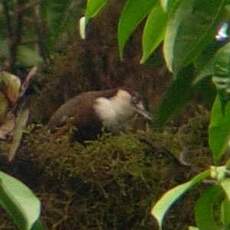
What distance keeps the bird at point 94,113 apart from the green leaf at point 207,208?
103 centimetres

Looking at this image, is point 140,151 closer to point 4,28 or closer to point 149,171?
point 149,171

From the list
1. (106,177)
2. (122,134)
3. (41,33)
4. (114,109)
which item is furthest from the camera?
(114,109)

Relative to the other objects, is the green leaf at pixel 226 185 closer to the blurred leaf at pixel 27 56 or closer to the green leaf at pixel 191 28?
the green leaf at pixel 191 28

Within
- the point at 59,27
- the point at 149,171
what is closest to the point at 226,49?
the point at 59,27

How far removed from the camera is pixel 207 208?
787 millimetres

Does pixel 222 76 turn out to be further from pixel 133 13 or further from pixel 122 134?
pixel 122 134

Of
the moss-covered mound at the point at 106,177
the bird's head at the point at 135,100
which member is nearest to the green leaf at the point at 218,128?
the moss-covered mound at the point at 106,177

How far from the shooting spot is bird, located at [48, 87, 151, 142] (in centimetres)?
194

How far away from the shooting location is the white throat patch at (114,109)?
202 centimetres

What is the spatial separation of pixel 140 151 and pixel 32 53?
1.84 ft

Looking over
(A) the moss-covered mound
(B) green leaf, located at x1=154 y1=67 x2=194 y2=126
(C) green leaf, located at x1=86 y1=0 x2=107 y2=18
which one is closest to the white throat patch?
(A) the moss-covered mound

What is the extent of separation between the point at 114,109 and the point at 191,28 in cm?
158

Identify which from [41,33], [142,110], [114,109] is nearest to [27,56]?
[41,33]

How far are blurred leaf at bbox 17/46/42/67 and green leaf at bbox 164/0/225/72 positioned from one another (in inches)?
15.6
